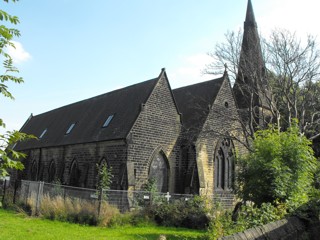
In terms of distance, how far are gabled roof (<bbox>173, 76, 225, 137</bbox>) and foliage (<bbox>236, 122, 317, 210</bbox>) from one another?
382 inches

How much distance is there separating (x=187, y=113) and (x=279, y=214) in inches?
651

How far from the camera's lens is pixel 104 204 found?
15414mm

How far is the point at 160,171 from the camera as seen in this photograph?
21.9 meters

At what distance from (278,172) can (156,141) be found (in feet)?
35.7

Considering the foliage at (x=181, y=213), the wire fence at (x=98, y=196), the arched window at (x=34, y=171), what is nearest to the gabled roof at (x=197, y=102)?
the wire fence at (x=98, y=196)

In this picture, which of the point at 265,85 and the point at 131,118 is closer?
the point at 131,118

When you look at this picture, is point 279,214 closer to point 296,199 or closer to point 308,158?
point 296,199

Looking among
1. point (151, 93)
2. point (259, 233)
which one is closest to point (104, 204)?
point (151, 93)

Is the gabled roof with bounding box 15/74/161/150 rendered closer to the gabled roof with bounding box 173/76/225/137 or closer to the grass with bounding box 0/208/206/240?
the gabled roof with bounding box 173/76/225/137

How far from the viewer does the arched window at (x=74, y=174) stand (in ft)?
80.1

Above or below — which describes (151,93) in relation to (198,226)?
above

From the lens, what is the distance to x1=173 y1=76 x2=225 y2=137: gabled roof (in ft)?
78.5

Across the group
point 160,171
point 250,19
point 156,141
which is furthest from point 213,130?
point 250,19

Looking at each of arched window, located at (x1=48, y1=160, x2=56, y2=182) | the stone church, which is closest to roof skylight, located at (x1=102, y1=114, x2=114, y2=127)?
the stone church
